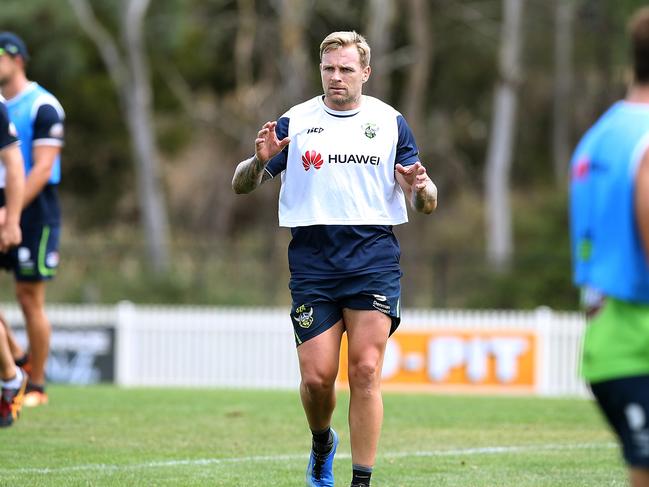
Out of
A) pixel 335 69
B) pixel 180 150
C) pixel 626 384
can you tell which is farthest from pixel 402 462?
pixel 180 150

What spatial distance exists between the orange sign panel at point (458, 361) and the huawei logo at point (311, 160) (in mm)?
11355

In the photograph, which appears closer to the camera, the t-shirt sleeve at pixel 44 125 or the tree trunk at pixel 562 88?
the t-shirt sleeve at pixel 44 125

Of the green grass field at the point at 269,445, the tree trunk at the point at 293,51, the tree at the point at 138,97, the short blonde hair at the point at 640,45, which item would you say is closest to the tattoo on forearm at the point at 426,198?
the green grass field at the point at 269,445

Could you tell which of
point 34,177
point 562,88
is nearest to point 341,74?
point 34,177

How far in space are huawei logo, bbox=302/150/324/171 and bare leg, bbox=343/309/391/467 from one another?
2.38 ft

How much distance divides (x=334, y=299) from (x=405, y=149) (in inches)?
31.8

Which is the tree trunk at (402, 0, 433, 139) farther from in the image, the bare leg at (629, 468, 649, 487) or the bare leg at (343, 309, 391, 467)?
the bare leg at (629, 468, 649, 487)

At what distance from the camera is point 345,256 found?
5.95 m

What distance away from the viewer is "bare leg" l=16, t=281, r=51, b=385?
346 inches

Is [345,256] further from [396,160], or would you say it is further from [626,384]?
[626,384]

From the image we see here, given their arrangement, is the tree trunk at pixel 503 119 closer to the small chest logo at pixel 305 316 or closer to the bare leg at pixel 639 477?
the small chest logo at pixel 305 316

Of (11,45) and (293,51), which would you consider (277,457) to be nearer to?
(11,45)

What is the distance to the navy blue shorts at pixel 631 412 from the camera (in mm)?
3660

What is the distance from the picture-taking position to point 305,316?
5.96 metres
